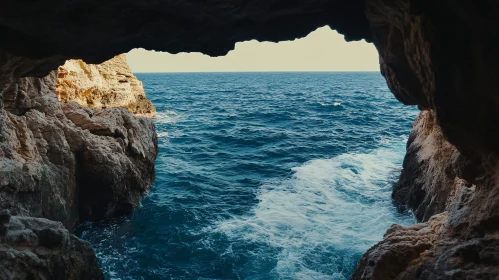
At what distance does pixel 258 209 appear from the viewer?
59.3ft

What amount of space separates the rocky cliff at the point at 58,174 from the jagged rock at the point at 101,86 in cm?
1159

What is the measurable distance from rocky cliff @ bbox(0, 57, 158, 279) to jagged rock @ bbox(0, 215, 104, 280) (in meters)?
0.02

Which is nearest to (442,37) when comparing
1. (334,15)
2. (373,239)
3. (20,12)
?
Answer: (334,15)

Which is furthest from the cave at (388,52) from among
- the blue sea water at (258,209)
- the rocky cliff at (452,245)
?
the blue sea water at (258,209)

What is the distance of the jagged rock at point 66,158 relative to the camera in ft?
40.1

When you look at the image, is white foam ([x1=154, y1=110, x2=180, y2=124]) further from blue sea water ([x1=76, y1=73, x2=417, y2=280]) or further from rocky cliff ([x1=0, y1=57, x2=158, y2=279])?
rocky cliff ([x1=0, y1=57, x2=158, y2=279])

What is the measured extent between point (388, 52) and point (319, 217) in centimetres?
991

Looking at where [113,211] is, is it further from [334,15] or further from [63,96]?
[63,96]

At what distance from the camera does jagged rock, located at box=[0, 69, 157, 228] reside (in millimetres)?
12227

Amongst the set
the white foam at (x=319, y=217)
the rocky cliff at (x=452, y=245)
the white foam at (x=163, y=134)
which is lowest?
the white foam at (x=319, y=217)

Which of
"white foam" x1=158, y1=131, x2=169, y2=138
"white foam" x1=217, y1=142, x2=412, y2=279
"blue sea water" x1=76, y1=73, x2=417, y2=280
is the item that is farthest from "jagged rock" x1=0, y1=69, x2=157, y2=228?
"white foam" x1=158, y1=131, x2=169, y2=138

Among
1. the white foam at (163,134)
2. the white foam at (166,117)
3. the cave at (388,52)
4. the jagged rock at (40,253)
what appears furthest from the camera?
the white foam at (166,117)

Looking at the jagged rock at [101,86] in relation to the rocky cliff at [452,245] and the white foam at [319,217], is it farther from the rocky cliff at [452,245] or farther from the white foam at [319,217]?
the rocky cliff at [452,245]

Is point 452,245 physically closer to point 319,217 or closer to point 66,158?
point 319,217
